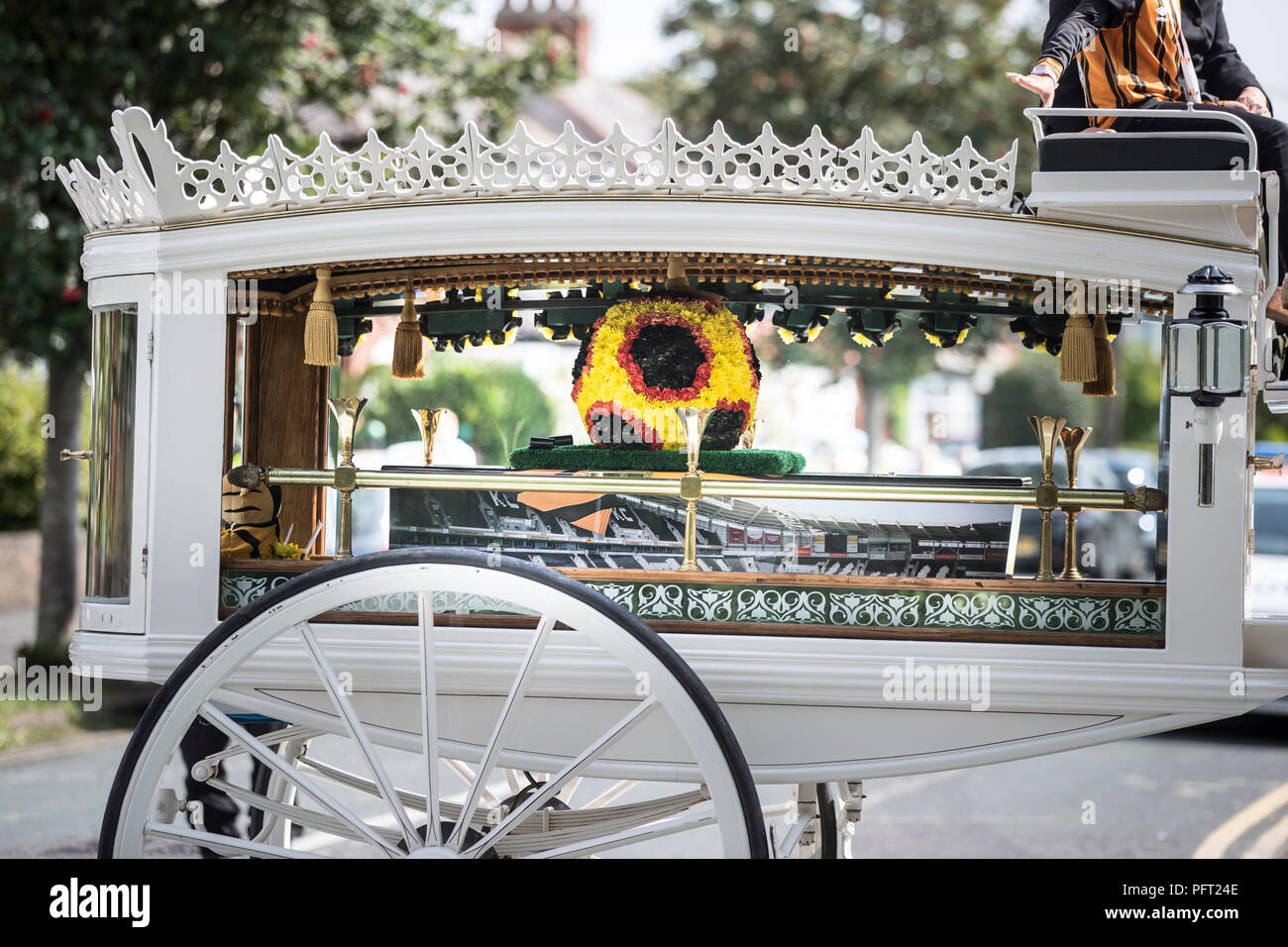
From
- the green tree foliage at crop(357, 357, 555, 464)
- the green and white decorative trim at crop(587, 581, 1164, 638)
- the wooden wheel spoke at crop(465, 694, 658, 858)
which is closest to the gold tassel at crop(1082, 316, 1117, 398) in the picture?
the green and white decorative trim at crop(587, 581, 1164, 638)

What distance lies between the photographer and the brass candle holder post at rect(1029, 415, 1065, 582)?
120 inches

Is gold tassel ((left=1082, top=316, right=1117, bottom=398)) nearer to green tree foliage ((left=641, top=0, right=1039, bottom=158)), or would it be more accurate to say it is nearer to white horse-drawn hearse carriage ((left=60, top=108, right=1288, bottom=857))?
white horse-drawn hearse carriage ((left=60, top=108, right=1288, bottom=857))

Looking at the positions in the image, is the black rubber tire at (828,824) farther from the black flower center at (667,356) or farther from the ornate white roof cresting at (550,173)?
the ornate white roof cresting at (550,173)

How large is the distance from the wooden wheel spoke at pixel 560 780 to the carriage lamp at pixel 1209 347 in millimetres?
1334

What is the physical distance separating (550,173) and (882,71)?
10.8m

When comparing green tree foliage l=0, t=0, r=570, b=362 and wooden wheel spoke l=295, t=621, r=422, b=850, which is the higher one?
green tree foliage l=0, t=0, r=570, b=362

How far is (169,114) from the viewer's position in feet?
25.6

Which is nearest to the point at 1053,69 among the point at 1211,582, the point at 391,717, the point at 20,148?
the point at 1211,582

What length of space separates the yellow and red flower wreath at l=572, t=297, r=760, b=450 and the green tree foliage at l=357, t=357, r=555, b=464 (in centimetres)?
32

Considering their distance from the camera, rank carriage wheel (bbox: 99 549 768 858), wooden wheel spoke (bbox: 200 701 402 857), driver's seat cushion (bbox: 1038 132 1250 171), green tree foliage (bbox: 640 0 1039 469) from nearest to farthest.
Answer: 1. carriage wheel (bbox: 99 549 768 858)
2. wooden wheel spoke (bbox: 200 701 402 857)
3. driver's seat cushion (bbox: 1038 132 1250 171)
4. green tree foliage (bbox: 640 0 1039 469)

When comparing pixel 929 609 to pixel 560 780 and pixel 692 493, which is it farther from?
pixel 560 780

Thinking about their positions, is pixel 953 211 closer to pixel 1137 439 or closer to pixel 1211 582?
pixel 1211 582

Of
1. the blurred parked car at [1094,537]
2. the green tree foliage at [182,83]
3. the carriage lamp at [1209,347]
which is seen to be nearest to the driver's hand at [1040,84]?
the carriage lamp at [1209,347]

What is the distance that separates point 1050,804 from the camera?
7.28 meters
